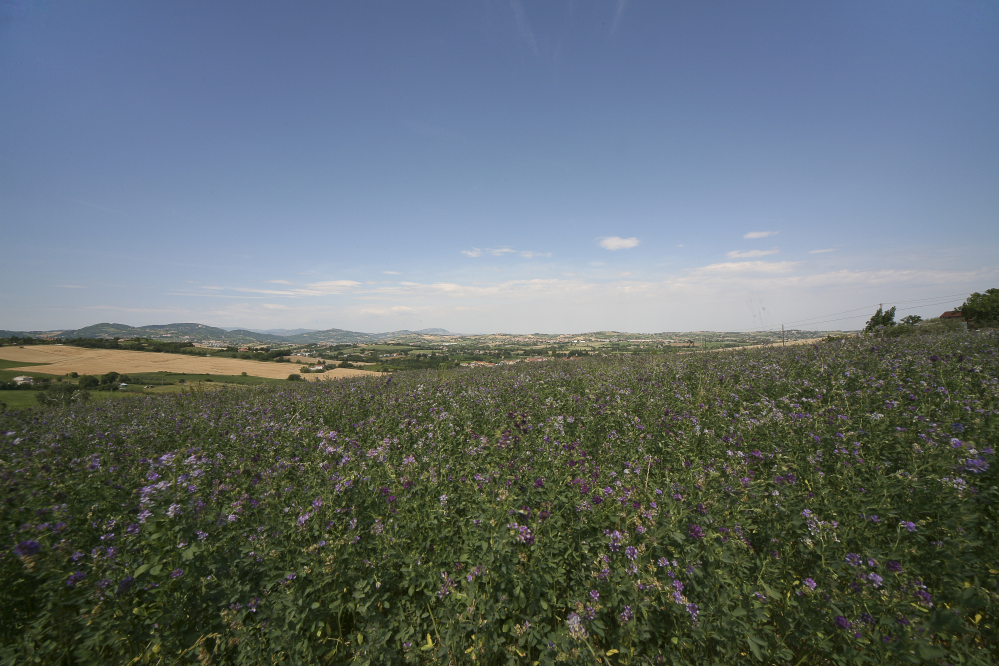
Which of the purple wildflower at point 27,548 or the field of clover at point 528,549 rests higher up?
the purple wildflower at point 27,548

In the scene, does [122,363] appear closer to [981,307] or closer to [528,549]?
[528,549]

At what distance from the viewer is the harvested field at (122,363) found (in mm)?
27906

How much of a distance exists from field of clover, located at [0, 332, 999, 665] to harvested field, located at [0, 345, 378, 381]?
22.7 m

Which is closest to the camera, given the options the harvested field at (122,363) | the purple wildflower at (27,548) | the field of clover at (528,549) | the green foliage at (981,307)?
the field of clover at (528,549)

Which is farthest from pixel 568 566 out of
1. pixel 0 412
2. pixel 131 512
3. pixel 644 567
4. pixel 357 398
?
pixel 0 412

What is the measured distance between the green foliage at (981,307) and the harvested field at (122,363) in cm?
4069

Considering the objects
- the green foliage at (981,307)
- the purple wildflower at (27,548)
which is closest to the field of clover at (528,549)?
the purple wildflower at (27,548)

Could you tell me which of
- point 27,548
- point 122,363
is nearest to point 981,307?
point 27,548

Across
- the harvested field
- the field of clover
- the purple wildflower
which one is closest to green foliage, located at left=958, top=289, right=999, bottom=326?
the field of clover

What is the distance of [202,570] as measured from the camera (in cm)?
275

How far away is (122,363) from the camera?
1225 inches

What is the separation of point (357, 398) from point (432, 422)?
4.26 m

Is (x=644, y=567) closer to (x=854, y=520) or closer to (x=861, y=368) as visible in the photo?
(x=854, y=520)

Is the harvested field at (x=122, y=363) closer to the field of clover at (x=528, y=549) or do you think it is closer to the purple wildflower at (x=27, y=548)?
the field of clover at (x=528, y=549)
